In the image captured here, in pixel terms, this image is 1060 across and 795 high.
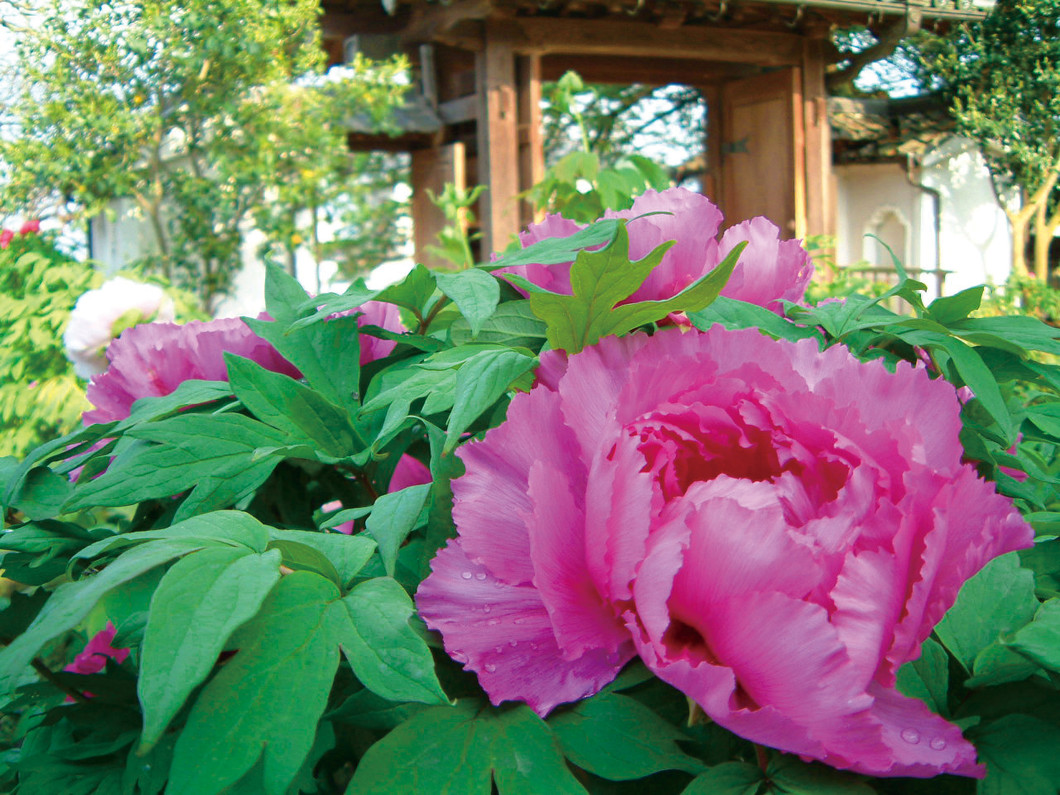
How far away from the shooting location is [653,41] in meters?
7.47

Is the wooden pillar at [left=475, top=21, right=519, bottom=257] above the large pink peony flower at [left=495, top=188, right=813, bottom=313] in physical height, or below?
above

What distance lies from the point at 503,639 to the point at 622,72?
901 centimetres

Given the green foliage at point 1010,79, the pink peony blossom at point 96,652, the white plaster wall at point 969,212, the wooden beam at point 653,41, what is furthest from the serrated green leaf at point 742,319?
the white plaster wall at point 969,212

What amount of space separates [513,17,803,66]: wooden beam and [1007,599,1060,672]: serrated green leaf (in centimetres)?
705

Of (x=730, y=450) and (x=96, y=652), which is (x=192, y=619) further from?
(x=96, y=652)

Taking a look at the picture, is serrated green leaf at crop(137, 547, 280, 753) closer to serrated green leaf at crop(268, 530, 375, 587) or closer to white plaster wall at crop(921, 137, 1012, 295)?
serrated green leaf at crop(268, 530, 375, 587)

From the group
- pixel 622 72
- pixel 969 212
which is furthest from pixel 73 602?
pixel 969 212

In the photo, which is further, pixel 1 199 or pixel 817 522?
pixel 1 199

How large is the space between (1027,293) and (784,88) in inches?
136

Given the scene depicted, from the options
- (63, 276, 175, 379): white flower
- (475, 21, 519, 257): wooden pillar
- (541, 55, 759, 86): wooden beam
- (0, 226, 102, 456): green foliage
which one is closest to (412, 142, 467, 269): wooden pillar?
(475, 21, 519, 257): wooden pillar

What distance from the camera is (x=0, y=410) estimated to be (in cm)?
442

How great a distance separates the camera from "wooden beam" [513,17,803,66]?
277 inches

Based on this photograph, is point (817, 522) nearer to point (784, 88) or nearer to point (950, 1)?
point (784, 88)

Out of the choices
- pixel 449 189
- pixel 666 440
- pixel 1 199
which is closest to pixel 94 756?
pixel 666 440
